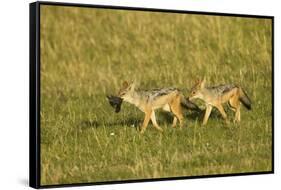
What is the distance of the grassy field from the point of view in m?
6.68

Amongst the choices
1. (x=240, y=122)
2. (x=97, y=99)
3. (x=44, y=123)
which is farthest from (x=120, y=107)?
(x=240, y=122)

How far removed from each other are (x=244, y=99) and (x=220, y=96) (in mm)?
236

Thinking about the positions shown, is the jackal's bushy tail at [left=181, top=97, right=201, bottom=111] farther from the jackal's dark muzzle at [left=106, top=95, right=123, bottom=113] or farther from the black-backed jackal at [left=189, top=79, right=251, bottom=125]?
the jackal's dark muzzle at [left=106, top=95, right=123, bottom=113]

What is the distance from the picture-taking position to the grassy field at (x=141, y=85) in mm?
6676

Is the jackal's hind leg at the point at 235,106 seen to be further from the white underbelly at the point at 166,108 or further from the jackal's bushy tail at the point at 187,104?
the white underbelly at the point at 166,108

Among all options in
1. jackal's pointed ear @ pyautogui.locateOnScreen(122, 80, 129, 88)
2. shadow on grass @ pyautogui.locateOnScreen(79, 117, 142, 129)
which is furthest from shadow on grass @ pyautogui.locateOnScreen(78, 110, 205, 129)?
jackal's pointed ear @ pyautogui.locateOnScreen(122, 80, 129, 88)

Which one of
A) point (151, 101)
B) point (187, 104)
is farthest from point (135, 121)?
point (187, 104)

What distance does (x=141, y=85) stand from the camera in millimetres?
7004

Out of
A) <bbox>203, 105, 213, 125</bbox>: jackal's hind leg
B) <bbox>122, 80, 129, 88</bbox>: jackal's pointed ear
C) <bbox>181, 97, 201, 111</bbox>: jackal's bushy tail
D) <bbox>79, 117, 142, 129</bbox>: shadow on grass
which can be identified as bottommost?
<bbox>79, 117, 142, 129</bbox>: shadow on grass

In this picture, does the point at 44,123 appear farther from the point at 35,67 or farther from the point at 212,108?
the point at 212,108

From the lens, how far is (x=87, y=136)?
6.79 meters

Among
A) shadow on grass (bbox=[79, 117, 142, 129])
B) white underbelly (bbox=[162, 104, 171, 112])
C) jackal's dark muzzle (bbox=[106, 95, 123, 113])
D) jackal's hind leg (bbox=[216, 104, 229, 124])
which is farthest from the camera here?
jackal's hind leg (bbox=[216, 104, 229, 124])

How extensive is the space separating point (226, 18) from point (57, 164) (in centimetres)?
190

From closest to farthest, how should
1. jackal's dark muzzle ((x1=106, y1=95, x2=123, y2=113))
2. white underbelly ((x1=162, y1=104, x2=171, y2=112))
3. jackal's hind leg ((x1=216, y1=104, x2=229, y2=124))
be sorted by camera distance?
jackal's dark muzzle ((x1=106, y1=95, x2=123, y2=113))
white underbelly ((x1=162, y1=104, x2=171, y2=112))
jackal's hind leg ((x1=216, y1=104, x2=229, y2=124))
